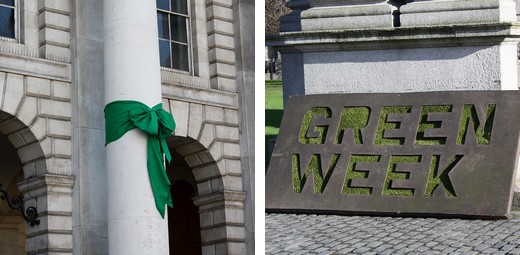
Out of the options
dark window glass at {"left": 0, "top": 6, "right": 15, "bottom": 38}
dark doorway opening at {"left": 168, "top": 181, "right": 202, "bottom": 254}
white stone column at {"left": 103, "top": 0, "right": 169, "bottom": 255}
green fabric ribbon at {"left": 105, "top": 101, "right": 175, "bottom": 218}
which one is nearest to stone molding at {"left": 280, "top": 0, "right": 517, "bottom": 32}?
white stone column at {"left": 103, "top": 0, "right": 169, "bottom": 255}

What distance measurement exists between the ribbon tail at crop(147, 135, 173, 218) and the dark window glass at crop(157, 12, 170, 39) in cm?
488

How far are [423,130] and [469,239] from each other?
2.61m

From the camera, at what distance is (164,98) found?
66.0 feet

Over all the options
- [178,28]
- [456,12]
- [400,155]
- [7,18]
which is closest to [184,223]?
[178,28]

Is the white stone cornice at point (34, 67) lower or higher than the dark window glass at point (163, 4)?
lower

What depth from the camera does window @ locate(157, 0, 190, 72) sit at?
20953 mm

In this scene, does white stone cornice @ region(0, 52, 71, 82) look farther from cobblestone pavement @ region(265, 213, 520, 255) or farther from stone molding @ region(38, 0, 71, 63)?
cobblestone pavement @ region(265, 213, 520, 255)

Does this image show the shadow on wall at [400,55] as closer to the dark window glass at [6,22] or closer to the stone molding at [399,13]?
the stone molding at [399,13]

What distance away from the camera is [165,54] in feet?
68.5

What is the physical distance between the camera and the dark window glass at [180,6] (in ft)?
70.3

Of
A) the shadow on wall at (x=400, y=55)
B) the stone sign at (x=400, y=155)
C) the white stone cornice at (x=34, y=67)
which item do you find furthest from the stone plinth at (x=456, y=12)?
the white stone cornice at (x=34, y=67)

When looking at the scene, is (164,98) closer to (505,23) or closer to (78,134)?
(78,134)

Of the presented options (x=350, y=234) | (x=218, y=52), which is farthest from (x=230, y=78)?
(x=350, y=234)

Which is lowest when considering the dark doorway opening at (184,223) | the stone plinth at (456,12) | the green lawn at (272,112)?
the dark doorway opening at (184,223)
